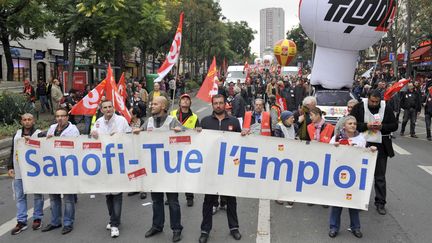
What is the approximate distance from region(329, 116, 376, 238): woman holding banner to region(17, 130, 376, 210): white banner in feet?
0.53

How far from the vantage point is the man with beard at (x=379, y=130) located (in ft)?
20.8

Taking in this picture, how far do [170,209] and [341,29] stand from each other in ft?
33.2

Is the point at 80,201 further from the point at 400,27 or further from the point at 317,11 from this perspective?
the point at 400,27

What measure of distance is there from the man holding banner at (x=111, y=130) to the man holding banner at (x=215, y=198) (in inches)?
40.4

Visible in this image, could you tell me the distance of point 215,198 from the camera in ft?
18.1

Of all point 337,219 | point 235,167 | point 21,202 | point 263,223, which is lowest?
point 263,223

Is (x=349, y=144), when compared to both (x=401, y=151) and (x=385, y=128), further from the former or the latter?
(x=401, y=151)

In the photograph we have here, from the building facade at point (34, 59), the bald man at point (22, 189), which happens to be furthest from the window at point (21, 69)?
the bald man at point (22, 189)

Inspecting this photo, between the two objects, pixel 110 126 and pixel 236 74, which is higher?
pixel 236 74

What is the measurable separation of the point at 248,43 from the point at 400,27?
141 ft

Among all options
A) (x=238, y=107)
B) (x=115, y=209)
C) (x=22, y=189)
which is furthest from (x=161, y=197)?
Answer: (x=238, y=107)

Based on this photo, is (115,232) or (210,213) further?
(115,232)

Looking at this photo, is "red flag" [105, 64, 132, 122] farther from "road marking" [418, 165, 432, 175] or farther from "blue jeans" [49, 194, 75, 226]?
"road marking" [418, 165, 432, 175]

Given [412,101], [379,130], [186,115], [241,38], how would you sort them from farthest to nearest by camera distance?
[241,38] < [412,101] < [186,115] < [379,130]
